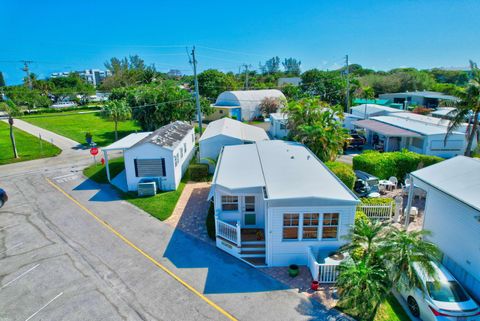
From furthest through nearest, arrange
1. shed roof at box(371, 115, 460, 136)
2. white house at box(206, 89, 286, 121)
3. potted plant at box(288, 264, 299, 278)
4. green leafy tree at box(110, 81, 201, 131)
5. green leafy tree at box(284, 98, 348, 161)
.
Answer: white house at box(206, 89, 286, 121) < green leafy tree at box(110, 81, 201, 131) < shed roof at box(371, 115, 460, 136) < green leafy tree at box(284, 98, 348, 161) < potted plant at box(288, 264, 299, 278)

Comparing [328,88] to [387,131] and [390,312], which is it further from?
[390,312]

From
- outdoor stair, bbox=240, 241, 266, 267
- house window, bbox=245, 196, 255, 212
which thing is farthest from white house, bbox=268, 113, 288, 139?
outdoor stair, bbox=240, 241, 266, 267

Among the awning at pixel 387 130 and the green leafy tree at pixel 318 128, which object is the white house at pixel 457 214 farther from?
the awning at pixel 387 130

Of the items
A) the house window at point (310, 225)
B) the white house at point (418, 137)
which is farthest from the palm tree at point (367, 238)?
the white house at point (418, 137)

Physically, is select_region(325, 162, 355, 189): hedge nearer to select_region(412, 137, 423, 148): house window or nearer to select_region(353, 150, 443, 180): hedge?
select_region(353, 150, 443, 180): hedge

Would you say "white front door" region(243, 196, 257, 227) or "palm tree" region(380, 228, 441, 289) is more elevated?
"palm tree" region(380, 228, 441, 289)

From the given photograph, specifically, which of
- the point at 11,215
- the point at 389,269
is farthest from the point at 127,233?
the point at 389,269

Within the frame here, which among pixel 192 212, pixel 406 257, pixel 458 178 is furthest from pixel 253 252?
pixel 458 178
